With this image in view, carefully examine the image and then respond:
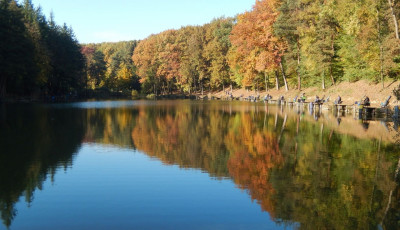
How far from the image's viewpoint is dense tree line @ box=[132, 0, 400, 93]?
1465 inches

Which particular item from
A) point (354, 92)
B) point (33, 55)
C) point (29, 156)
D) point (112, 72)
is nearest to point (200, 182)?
point (29, 156)

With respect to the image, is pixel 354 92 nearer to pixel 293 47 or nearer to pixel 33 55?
pixel 293 47

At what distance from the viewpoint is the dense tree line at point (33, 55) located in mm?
56156

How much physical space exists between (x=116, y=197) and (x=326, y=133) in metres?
14.9

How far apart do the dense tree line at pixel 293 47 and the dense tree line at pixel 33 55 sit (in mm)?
28390

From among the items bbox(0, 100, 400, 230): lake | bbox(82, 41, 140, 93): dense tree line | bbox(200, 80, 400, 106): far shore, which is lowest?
bbox(0, 100, 400, 230): lake

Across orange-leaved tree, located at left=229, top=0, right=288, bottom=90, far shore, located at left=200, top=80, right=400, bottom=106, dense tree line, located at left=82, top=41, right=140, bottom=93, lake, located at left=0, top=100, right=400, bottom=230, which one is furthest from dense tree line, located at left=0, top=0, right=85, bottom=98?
lake, located at left=0, top=100, right=400, bottom=230

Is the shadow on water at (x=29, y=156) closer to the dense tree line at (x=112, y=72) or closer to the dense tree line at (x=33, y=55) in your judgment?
the dense tree line at (x=33, y=55)

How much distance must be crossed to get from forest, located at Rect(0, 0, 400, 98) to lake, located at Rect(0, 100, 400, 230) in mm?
A: 22628

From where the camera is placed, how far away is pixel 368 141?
18.2m

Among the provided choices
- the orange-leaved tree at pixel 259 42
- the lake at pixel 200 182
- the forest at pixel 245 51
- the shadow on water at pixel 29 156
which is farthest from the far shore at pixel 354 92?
the shadow on water at pixel 29 156

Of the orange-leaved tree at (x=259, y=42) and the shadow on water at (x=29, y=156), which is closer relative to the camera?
the shadow on water at (x=29, y=156)

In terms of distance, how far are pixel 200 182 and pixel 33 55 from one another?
59.3 meters

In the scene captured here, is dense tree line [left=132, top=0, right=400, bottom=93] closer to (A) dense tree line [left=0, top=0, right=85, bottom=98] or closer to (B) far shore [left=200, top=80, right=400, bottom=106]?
(B) far shore [left=200, top=80, right=400, bottom=106]
